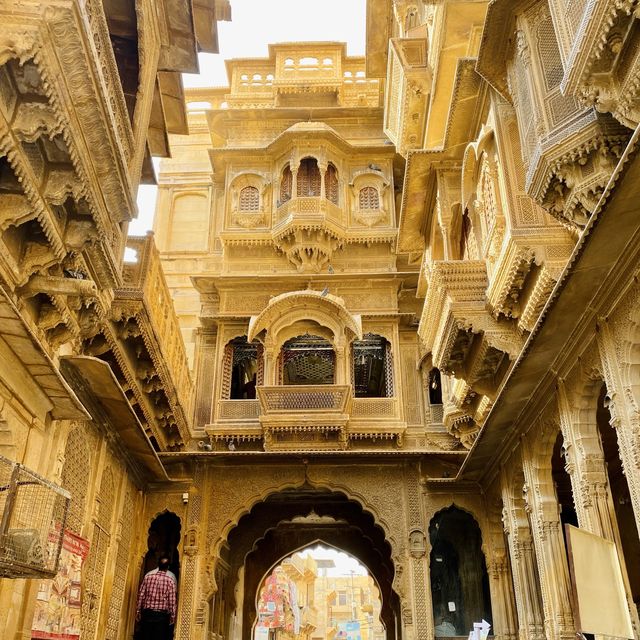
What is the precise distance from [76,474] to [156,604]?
4033 mm

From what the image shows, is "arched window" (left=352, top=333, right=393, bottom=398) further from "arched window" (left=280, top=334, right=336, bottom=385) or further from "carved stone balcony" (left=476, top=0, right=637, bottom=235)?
"carved stone balcony" (left=476, top=0, right=637, bottom=235)

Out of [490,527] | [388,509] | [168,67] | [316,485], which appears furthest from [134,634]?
[168,67]

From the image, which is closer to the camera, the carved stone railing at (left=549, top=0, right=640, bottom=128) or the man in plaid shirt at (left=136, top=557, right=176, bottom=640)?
the carved stone railing at (left=549, top=0, right=640, bottom=128)

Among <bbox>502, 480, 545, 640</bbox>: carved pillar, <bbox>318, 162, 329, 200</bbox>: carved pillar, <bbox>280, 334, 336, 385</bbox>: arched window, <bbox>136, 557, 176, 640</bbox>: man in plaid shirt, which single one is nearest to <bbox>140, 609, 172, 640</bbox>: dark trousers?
<bbox>136, 557, 176, 640</bbox>: man in plaid shirt

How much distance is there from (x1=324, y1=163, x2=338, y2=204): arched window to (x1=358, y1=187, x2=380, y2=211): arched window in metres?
0.61

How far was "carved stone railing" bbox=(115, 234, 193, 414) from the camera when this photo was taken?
353 inches

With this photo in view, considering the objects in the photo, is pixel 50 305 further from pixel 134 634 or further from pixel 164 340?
pixel 134 634

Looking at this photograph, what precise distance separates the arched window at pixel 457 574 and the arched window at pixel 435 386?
2367 mm

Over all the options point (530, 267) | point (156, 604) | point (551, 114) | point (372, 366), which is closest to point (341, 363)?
point (372, 366)

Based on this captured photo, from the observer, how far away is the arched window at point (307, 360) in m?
15.6

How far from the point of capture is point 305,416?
1337 centimetres

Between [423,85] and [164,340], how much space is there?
20.3 ft

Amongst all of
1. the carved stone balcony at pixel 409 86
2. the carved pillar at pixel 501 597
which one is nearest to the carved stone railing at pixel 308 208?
the carved stone balcony at pixel 409 86

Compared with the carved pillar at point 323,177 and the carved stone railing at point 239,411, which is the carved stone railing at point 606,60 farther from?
the carved pillar at point 323,177
